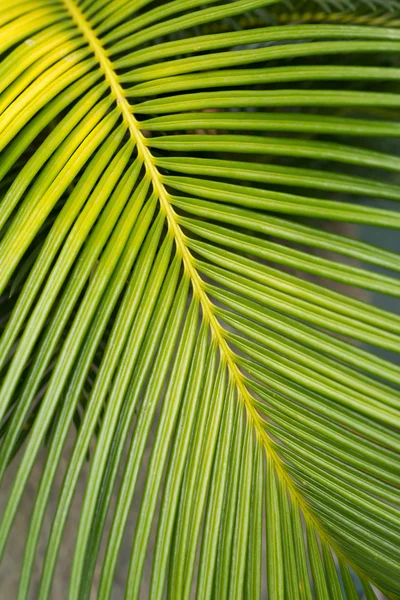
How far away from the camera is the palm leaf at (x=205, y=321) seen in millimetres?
397

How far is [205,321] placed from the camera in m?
0.49

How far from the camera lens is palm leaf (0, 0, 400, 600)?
1.30 ft

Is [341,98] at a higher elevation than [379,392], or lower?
higher

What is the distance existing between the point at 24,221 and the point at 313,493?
0.40 metres

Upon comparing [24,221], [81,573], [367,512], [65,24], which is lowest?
[81,573]

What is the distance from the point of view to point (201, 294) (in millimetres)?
496

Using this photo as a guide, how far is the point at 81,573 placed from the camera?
40 centimetres

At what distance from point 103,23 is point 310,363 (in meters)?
0.47

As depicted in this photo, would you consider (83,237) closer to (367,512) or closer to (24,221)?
(24,221)

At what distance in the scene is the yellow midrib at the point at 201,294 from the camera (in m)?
0.48

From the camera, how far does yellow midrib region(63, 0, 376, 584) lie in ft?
1.59

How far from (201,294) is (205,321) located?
3 centimetres

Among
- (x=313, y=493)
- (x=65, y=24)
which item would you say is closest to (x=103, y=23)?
(x=65, y=24)

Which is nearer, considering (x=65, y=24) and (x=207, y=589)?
(x=207, y=589)
